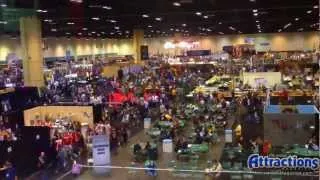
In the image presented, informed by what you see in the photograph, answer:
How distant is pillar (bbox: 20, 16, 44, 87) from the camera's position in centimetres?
2270

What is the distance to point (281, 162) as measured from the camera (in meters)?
13.0

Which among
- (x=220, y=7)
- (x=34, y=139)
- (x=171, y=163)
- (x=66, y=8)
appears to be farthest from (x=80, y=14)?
(x=171, y=163)

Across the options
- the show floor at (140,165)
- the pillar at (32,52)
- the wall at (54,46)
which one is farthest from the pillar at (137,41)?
the show floor at (140,165)

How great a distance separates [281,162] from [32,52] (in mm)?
14440

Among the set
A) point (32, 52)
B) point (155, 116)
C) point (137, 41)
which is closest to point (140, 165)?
point (155, 116)

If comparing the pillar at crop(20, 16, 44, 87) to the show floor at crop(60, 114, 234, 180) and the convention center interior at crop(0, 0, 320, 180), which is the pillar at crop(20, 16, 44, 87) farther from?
the show floor at crop(60, 114, 234, 180)

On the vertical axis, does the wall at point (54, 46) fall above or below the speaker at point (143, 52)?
above

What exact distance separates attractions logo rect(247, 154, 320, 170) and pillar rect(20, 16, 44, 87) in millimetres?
13505

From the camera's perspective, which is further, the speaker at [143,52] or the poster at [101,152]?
the speaker at [143,52]

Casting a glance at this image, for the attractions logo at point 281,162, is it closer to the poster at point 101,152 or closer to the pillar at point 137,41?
the poster at point 101,152

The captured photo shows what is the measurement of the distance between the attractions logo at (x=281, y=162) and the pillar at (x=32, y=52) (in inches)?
532

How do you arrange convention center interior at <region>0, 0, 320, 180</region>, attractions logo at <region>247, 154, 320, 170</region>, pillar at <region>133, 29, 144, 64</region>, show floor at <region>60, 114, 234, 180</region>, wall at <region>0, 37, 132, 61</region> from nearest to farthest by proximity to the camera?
attractions logo at <region>247, 154, 320, 170</region> < show floor at <region>60, 114, 234, 180</region> < convention center interior at <region>0, 0, 320, 180</region> < wall at <region>0, 37, 132, 61</region> < pillar at <region>133, 29, 144, 64</region>

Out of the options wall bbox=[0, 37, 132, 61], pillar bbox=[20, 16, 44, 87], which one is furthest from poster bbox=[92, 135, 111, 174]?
wall bbox=[0, 37, 132, 61]

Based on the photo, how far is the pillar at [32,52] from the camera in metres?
22.7
